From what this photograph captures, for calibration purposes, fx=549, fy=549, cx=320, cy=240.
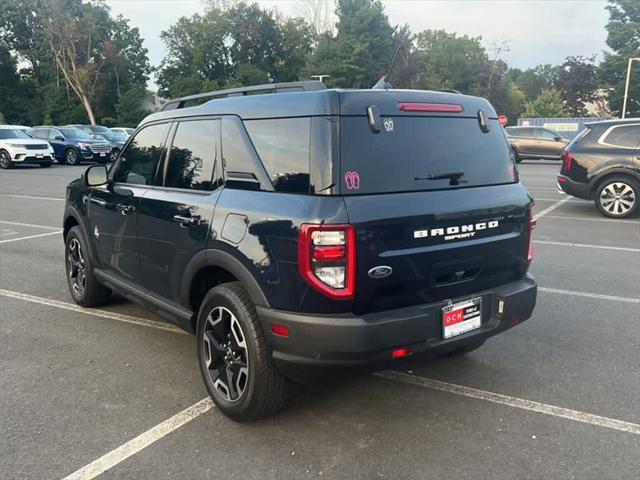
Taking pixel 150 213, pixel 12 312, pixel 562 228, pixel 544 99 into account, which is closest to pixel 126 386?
pixel 150 213

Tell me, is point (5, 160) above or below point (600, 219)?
above

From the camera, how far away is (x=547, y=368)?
3.93 metres

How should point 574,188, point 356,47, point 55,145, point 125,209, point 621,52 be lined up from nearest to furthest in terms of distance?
point 125,209 → point 574,188 → point 55,145 → point 621,52 → point 356,47

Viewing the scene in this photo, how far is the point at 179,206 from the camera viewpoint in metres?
3.57

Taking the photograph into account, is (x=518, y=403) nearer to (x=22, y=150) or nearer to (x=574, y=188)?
(x=574, y=188)

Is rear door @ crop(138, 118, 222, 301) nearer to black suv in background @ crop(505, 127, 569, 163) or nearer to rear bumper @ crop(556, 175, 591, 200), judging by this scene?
rear bumper @ crop(556, 175, 591, 200)

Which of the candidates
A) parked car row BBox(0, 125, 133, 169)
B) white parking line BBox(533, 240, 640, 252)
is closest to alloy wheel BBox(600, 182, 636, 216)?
white parking line BBox(533, 240, 640, 252)

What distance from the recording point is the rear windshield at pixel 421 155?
2.80 m

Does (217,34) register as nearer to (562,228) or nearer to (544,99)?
(544,99)

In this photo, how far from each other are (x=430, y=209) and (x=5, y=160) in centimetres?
2394

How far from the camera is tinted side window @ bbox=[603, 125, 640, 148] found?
1002 cm

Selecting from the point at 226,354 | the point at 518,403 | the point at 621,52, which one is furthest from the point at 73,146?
the point at 621,52

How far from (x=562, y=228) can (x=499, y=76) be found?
5967 centimetres

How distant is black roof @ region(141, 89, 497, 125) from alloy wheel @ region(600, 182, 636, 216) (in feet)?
26.0
